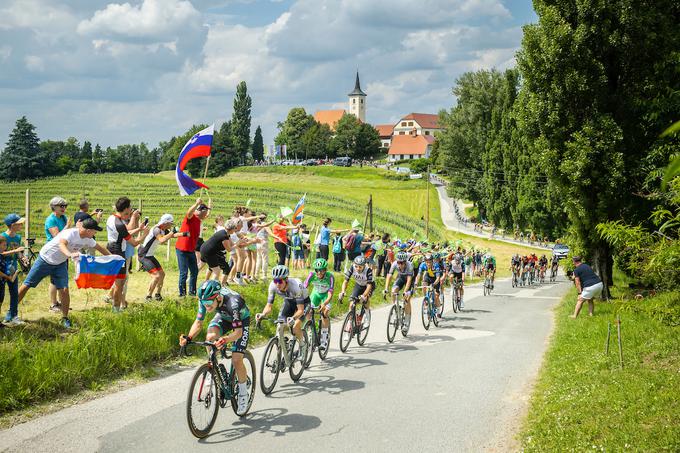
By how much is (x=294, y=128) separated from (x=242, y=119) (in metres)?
16.6

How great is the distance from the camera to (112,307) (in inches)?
457

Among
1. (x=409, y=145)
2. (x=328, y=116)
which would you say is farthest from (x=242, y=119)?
(x=328, y=116)

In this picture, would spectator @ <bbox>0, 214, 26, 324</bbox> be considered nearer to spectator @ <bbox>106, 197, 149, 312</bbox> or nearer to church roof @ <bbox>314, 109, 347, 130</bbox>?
spectator @ <bbox>106, 197, 149, 312</bbox>

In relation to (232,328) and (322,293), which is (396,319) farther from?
(232,328)

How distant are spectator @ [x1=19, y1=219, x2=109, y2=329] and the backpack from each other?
465 inches

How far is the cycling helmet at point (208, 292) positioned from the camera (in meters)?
7.61

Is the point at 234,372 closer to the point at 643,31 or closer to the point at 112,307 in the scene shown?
the point at 112,307

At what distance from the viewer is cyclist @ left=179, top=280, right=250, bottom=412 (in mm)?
7773

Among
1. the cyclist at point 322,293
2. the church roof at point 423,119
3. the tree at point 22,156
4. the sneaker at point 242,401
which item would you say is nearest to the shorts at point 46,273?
the sneaker at point 242,401

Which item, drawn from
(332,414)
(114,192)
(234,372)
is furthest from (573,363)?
(114,192)

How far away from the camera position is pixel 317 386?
1010 cm

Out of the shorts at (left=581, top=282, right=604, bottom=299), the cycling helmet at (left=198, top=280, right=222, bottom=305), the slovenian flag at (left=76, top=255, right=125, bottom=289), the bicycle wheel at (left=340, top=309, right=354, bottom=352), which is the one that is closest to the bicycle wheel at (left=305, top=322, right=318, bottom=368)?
the bicycle wheel at (left=340, top=309, right=354, bottom=352)

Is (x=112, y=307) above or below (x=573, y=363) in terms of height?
above

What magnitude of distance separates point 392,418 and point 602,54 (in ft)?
48.1
